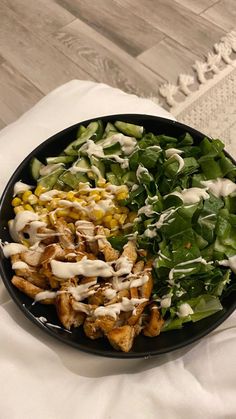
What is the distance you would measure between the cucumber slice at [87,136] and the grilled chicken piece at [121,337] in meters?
0.38

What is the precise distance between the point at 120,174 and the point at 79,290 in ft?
0.85

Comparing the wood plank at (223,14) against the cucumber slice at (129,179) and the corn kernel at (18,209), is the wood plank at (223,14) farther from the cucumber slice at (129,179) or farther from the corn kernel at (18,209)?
the corn kernel at (18,209)

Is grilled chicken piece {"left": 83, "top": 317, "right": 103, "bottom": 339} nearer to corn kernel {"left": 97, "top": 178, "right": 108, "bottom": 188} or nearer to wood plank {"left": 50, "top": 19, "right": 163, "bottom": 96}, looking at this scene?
corn kernel {"left": 97, "top": 178, "right": 108, "bottom": 188}

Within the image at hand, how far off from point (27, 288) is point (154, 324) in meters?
0.22

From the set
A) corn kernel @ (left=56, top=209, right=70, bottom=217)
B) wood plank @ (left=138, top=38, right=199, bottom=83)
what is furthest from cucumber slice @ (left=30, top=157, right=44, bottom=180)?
wood plank @ (left=138, top=38, right=199, bottom=83)

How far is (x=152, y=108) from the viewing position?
1.11 metres

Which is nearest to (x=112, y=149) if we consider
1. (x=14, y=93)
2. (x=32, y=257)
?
(x=32, y=257)

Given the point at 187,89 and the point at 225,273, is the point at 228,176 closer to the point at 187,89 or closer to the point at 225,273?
the point at 225,273

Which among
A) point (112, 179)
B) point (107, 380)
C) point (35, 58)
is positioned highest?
point (112, 179)

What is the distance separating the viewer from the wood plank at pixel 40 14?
179 cm

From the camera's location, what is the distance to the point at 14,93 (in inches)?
63.5

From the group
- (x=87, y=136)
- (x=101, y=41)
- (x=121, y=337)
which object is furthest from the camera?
(x=101, y=41)

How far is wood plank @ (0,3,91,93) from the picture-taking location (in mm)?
1647

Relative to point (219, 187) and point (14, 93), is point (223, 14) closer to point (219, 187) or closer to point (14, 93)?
point (14, 93)
